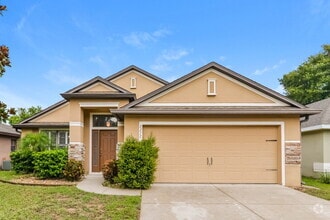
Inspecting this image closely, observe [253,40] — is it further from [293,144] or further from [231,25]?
[293,144]

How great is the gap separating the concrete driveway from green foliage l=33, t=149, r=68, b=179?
4527 mm

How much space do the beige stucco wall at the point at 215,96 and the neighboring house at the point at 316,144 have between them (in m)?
4.30

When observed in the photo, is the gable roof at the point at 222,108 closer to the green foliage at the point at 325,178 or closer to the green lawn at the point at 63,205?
the green lawn at the point at 63,205

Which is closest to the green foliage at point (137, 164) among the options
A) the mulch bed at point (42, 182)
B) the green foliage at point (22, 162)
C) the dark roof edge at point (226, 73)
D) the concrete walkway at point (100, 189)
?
the concrete walkway at point (100, 189)

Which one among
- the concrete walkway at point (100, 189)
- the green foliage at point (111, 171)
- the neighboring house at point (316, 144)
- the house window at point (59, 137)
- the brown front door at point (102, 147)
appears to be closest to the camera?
the concrete walkway at point (100, 189)

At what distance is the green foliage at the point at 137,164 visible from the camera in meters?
9.98

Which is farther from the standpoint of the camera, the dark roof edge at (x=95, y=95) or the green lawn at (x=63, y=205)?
the dark roof edge at (x=95, y=95)

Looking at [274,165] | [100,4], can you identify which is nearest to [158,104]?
[274,165]

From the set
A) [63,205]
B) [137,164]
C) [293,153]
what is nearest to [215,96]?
[293,153]

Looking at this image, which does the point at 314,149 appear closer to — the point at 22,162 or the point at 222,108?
the point at 222,108

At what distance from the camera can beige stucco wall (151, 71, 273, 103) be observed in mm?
11680

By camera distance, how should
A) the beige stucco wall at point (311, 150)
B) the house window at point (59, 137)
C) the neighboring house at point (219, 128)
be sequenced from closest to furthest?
Result: the neighboring house at point (219, 128) → the beige stucco wall at point (311, 150) → the house window at point (59, 137)

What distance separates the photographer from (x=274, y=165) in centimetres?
1120

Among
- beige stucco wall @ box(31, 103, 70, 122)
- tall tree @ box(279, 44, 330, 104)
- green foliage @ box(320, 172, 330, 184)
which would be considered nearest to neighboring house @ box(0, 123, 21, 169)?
beige stucco wall @ box(31, 103, 70, 122)
